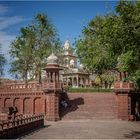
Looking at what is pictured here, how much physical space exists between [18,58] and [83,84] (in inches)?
699

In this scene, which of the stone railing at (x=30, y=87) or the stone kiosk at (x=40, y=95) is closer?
the stone kiosk at (x=40, y=95)

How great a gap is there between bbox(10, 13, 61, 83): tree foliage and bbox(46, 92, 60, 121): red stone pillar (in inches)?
486

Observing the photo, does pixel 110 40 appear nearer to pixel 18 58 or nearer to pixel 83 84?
pixel 18 58

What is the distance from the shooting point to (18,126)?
2486 cm

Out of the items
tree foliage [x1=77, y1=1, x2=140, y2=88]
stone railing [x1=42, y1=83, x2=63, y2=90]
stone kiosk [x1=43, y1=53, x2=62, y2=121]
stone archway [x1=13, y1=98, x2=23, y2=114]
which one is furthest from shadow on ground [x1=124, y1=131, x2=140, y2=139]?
stone archway [x1=13, y1=98, x2=23, y2=114]

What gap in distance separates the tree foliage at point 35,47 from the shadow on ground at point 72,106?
10.6 meters

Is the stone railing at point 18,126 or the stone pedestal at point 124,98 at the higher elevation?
the stone pedestal at point 124,98

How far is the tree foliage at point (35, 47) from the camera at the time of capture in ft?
163

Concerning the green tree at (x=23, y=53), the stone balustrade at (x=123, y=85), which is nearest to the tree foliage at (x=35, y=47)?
the green tree at (x=23, y=53)

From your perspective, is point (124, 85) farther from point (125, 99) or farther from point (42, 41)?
point (42, 41)

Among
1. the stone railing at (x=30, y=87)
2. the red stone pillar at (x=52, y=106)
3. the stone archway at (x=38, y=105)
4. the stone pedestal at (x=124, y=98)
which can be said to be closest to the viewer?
the red stone pillar at (x=52, y=106)

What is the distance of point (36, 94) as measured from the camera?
4144 cm

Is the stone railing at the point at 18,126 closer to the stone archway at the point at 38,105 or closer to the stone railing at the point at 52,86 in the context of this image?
the stone railing at the point at 52,86

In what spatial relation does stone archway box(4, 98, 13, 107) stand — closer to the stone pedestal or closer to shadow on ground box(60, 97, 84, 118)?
shadow on ground box(60, 97, 84, 118)
